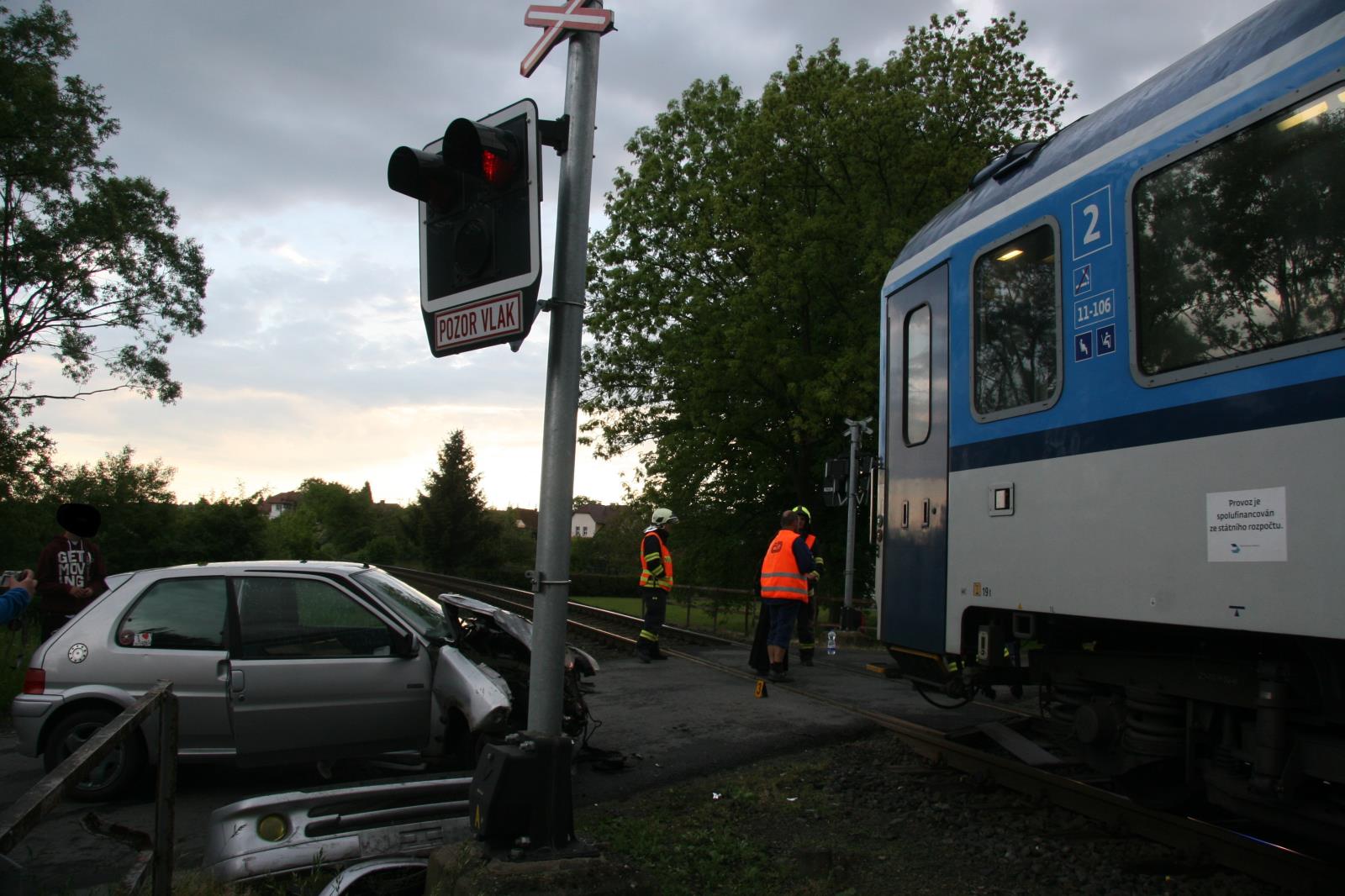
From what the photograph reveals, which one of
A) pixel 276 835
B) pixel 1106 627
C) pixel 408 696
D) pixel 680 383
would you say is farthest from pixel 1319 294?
pixel 680 383

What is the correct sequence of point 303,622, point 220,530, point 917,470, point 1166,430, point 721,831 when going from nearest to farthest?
point 1166,430
point 721,831
point 917,470
point 303,622
point 220,530

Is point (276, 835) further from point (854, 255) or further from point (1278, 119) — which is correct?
point (854, 255)

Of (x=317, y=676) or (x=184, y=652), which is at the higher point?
(x=184, y=652)

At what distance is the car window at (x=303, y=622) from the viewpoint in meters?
Answer: 6.42

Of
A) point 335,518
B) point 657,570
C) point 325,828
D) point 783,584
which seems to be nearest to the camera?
point 325,828

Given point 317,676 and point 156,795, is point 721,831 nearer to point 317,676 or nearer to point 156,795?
point 317,676

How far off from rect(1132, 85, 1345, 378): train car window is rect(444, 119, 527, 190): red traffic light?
9.43 feet

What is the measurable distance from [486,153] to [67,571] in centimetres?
695

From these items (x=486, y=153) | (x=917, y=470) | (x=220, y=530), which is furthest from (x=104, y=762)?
(x=220, y=530)

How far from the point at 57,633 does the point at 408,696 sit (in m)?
2.36

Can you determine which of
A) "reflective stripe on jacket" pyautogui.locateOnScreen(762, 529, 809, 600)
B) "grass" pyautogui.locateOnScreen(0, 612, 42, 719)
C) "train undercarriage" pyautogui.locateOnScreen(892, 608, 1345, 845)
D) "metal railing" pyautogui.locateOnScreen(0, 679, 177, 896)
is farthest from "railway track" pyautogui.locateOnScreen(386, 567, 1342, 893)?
"grass" pyautogui.locateOnScreen(0, 612, 42, 719)

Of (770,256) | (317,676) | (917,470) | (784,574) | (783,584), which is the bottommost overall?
(317,676)

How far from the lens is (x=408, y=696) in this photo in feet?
21.2

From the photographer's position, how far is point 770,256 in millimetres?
22984
